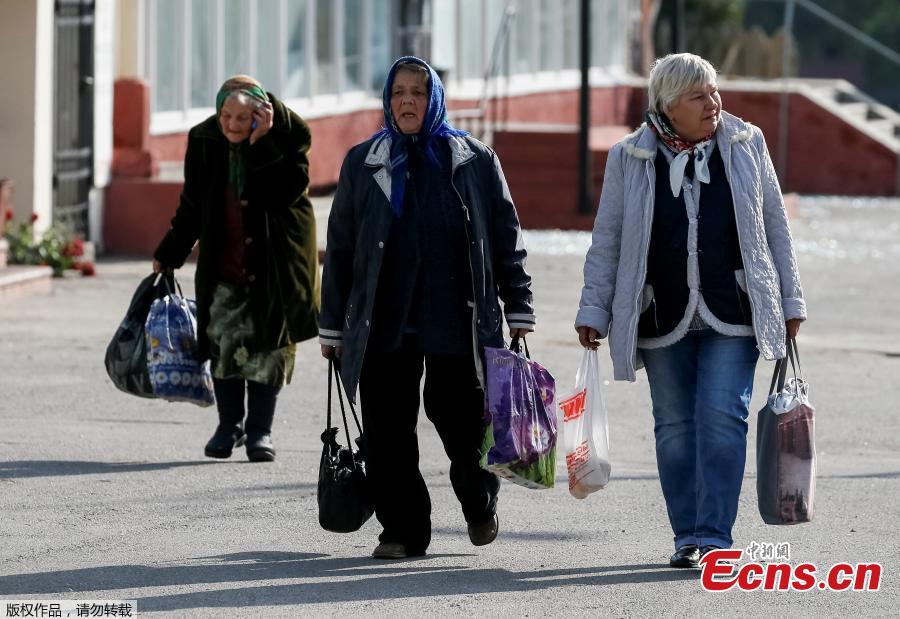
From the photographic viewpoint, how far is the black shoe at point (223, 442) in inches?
334

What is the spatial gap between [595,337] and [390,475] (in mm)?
846

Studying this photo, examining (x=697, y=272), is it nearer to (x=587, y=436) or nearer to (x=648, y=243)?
(x=648, y=243)

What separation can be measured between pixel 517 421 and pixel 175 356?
253cm

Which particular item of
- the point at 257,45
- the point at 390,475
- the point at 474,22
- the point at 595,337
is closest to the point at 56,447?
the point at 390,475

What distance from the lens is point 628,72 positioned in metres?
42.1

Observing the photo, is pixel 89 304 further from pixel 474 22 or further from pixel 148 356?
pixel 474 22

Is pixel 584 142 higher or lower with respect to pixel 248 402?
lower

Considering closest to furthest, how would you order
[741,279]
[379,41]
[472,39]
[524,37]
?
[741,279]
[379,41]
[472,39]
[524,37]

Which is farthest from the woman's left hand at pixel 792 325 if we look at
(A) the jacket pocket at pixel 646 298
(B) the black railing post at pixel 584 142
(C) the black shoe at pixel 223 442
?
(B) the black railing post at pixel 584 142

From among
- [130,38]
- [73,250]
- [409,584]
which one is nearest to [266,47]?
[130,38]

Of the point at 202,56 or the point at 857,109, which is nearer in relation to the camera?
the point at 202,56

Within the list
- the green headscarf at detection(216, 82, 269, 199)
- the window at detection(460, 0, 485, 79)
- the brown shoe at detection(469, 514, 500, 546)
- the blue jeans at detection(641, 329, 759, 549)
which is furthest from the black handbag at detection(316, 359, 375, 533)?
the window at detection(460, 0, 485, 79)

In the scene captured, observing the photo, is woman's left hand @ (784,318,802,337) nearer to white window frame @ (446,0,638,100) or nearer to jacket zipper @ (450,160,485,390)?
jacket zipper @ (450,160,485,390)

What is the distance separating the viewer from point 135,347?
27.8 feet
